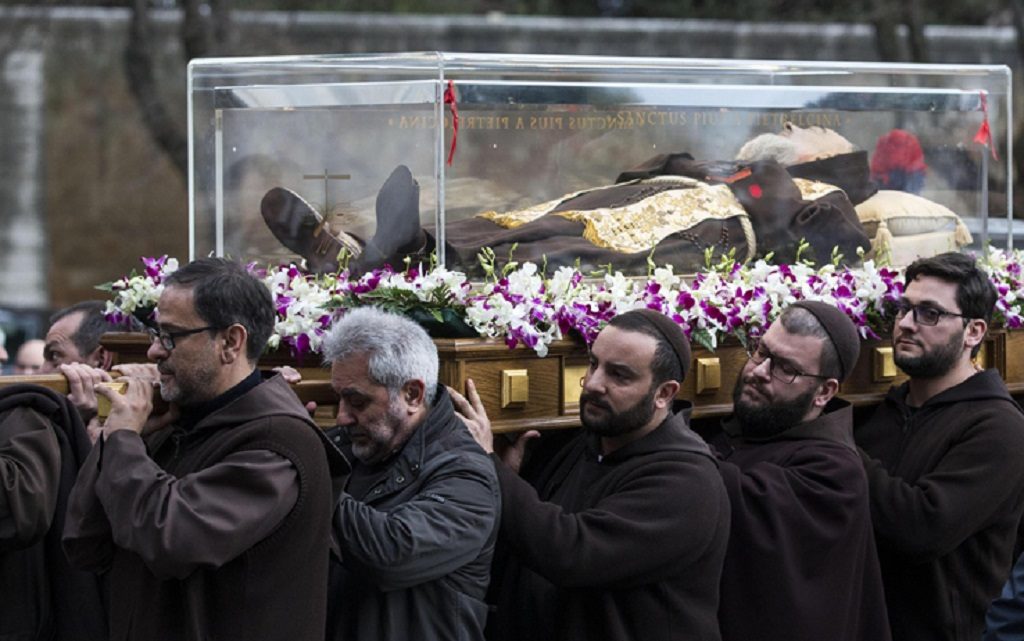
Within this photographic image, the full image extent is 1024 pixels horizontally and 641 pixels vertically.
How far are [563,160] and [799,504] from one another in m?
1.67

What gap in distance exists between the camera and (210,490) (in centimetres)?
419

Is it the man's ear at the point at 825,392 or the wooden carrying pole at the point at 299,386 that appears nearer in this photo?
the wooden carrying pole at the point at 299,386

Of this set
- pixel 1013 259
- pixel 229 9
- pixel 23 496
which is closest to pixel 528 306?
pixel 23 496

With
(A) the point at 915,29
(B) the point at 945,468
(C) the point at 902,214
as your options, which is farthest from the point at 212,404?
(A) the point at 915,29

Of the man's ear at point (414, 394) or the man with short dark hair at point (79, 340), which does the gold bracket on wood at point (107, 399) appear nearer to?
Result: the man's ear at point (414, 394)

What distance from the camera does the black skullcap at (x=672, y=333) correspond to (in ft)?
16.9

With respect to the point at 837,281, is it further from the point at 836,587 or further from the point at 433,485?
the point at 433,485

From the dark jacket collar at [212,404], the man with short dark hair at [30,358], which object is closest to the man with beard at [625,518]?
the dark jacket collar at [212,404]

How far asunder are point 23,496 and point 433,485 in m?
1.16

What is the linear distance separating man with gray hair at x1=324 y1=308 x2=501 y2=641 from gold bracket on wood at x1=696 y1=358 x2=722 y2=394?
125 cm

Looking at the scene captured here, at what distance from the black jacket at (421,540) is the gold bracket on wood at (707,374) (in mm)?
1243

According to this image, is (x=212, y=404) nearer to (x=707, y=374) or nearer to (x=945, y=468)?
(x=707, y=374)

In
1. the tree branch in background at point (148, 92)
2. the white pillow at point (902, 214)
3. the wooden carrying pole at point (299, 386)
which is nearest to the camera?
the wooden carrying pole at point (299, 386)

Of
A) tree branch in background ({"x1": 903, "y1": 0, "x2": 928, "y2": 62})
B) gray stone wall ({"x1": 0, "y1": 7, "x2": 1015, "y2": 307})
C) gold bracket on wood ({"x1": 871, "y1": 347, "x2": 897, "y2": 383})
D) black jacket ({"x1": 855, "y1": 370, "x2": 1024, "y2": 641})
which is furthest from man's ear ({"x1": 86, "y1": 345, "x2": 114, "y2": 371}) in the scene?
tree branch in background ({"x1": 903, "y1": 0, "x2": 928, "y2": 62})
